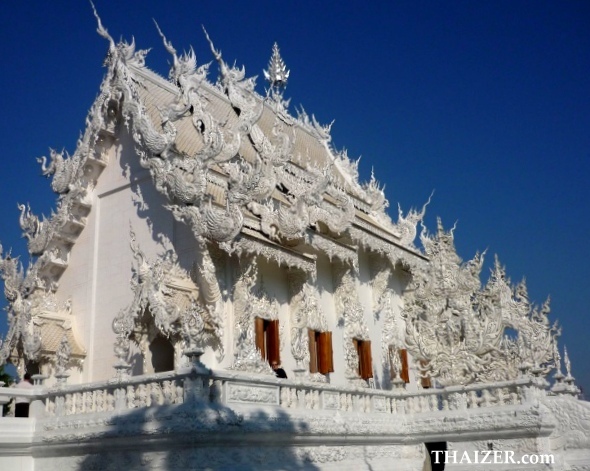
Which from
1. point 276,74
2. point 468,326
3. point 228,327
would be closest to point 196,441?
point 228,327

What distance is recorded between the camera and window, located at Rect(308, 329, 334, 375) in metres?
13.1

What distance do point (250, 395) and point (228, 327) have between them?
7.85 ft

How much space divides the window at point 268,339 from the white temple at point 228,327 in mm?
28

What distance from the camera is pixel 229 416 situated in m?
8.49

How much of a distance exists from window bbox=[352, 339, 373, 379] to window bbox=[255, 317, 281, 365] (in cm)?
280

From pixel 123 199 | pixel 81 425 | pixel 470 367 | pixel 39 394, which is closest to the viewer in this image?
pixel 81 425

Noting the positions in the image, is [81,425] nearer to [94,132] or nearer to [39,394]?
[39,394]

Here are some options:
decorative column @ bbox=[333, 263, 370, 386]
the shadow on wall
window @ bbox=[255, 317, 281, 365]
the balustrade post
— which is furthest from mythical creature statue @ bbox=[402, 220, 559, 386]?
the balustrade post

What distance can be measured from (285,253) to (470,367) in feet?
12.5

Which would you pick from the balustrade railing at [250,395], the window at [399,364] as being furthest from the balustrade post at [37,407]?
the window at [399,364]

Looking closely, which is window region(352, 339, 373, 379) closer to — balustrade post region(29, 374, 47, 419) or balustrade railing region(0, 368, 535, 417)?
balustrade railing region(0, 368, 535, 417)

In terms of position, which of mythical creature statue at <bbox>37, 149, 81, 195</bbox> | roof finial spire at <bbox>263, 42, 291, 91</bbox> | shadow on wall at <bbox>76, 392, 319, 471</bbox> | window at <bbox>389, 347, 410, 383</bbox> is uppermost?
roof finial spire at <bbox>263, 42, 291, 91</bbox>

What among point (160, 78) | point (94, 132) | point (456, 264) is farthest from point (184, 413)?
point (160, 78)

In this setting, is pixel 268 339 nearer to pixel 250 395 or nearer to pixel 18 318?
pixel 250 395
